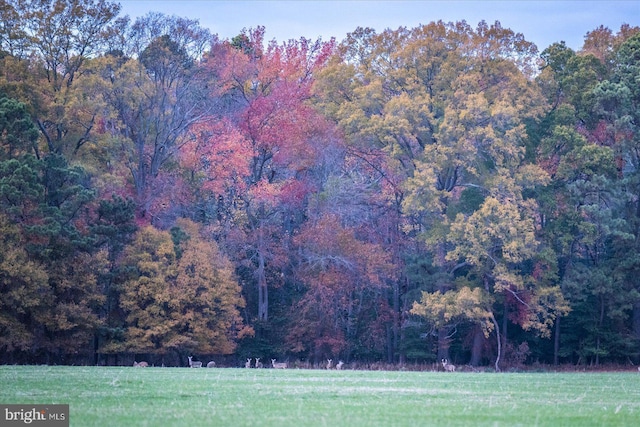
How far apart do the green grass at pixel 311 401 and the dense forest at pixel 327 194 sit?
20.4m

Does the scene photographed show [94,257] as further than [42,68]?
No

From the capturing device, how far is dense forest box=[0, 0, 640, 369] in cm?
A: 4591

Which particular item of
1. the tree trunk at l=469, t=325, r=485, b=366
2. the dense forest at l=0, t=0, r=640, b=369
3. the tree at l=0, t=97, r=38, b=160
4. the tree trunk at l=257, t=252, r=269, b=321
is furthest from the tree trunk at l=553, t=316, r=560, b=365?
the tree at l=0, t=97, r=38, b=160

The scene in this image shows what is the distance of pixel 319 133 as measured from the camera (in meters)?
53.3

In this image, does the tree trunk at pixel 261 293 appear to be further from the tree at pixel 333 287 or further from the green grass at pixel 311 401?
the green grass at pixel 311 401

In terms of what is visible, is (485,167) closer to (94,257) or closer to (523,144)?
(523,144)

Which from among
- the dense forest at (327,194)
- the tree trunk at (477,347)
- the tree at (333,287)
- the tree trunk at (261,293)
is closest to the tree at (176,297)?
the dense forest at (327,194)

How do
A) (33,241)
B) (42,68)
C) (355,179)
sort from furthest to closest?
(355,179), (42,68), (33,241)

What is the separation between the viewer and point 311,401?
61.3 ft

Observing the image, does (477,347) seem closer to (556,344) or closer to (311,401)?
(556,344)

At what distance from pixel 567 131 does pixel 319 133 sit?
14549 millimetres

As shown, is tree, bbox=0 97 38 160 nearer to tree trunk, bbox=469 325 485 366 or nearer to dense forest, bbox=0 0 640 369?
dense forest, bbox=0 0 640 369

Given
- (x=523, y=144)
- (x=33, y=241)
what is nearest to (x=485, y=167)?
(x=523, y=144)

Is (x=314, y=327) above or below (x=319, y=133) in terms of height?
below
